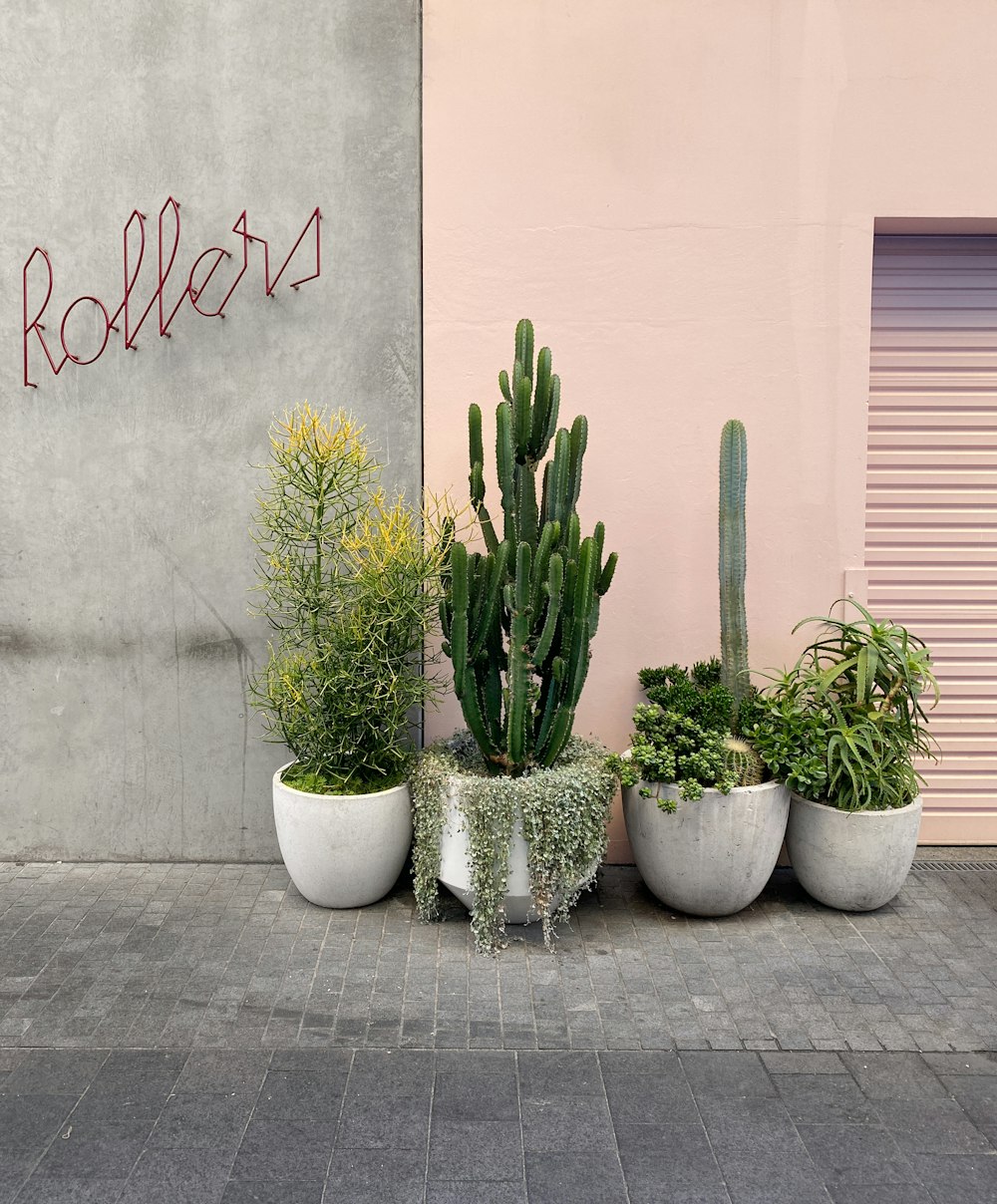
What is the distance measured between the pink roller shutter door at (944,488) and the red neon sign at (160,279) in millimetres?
3013

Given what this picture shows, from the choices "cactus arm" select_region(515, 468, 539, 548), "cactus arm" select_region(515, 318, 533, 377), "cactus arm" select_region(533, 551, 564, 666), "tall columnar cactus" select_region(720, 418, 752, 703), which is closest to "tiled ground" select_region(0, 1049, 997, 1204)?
"cactus arm" select_region(533, 551, 564, 666)

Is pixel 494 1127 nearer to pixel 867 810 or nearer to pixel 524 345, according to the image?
pixel 867 810

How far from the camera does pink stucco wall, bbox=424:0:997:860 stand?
16.1ft

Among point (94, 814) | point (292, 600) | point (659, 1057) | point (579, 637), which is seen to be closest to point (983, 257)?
point (579, 637)

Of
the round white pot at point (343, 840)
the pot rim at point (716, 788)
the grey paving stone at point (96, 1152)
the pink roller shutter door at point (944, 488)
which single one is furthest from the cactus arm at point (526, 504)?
the grey paving stone at point (96, 1152)

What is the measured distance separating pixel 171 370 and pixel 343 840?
2447 millimetres

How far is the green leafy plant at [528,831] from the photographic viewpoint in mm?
4254

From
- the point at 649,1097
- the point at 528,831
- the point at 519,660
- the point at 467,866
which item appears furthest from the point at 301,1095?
the point at 519,660

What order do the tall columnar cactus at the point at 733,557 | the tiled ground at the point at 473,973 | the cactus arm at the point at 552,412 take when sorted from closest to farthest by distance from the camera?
the tiled ground at the point at 473,973, the cactus arm at the point at 552,412, the tall columnar cactus at the point at 733,557

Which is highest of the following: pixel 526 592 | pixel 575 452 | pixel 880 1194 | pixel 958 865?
pixel 575 452

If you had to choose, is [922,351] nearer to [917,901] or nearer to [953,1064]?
[917,901]

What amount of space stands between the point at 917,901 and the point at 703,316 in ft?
9.71

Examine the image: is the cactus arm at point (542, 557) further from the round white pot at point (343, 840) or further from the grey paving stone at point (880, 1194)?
the grey paving stone at point (880, 1194)

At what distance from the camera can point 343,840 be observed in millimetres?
4484
